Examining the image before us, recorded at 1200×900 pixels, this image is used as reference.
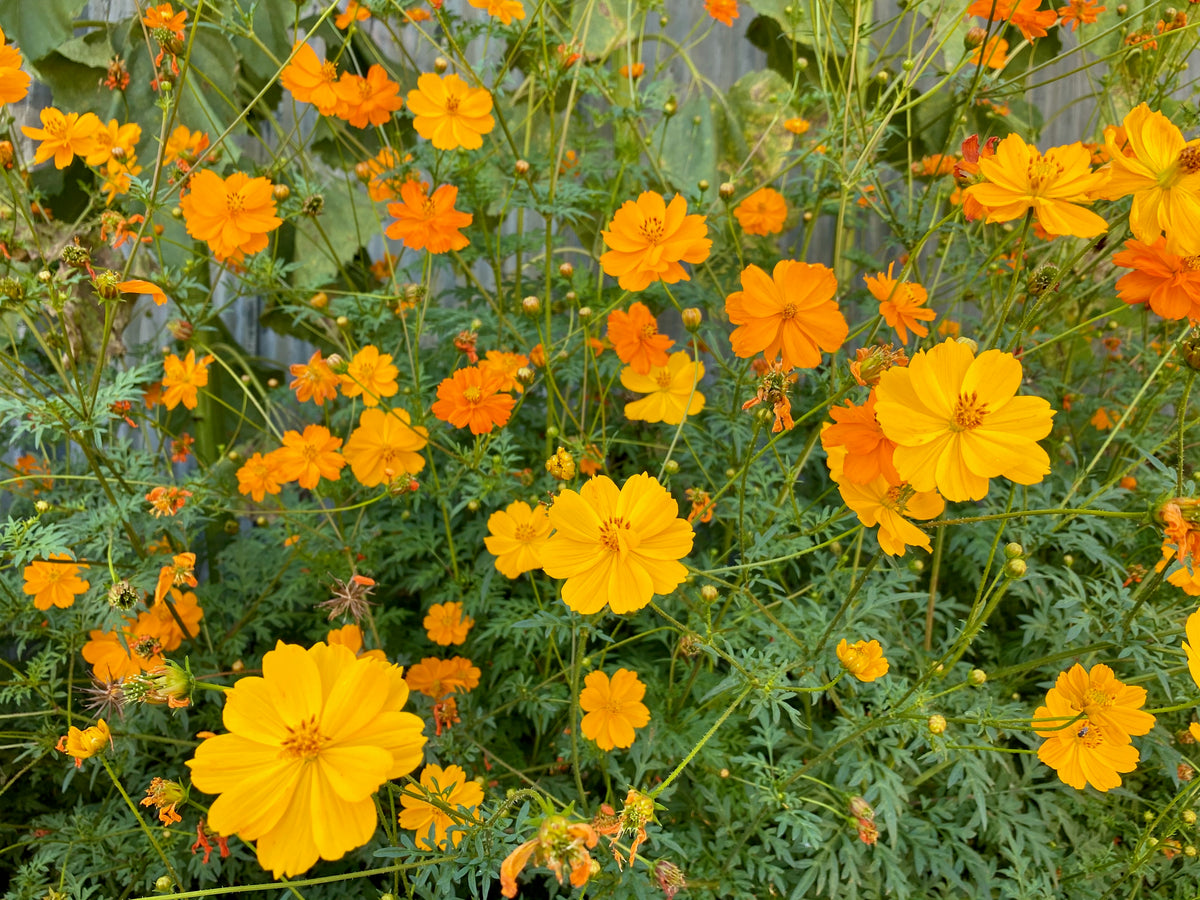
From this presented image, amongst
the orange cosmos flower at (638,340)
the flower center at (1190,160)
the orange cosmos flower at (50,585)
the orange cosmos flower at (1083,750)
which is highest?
the flower center at (1190,160)

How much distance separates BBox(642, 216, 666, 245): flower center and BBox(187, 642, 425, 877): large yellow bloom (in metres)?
0.71

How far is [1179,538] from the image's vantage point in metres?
0.64

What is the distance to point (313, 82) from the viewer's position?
50.1 inches

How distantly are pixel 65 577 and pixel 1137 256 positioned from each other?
150cm

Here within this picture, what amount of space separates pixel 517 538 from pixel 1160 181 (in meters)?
0.87

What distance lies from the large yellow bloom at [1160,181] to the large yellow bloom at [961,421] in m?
0.21

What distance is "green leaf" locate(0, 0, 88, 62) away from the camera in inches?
65.7

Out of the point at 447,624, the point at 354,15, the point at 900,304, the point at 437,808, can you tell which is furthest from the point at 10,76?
the point at 900,304

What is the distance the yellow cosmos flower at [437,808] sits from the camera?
836 millimetres

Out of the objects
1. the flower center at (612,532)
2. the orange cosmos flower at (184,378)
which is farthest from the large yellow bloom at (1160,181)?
the orange cosmos flower at (184,378)

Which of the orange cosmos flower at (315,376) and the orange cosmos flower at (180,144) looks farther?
the orange cosmos flower at (180,144)

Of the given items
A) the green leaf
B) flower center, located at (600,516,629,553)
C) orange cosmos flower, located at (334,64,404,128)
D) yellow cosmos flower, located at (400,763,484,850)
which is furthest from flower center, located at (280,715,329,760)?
the green leaf

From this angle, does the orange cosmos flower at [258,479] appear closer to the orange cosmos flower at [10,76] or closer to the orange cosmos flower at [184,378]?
the orange cosmos flower at [184,378]

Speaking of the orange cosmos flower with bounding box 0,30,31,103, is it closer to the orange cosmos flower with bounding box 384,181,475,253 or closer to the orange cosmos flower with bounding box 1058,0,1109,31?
the orange cosmos flower with bounding box 384,181,475,253
